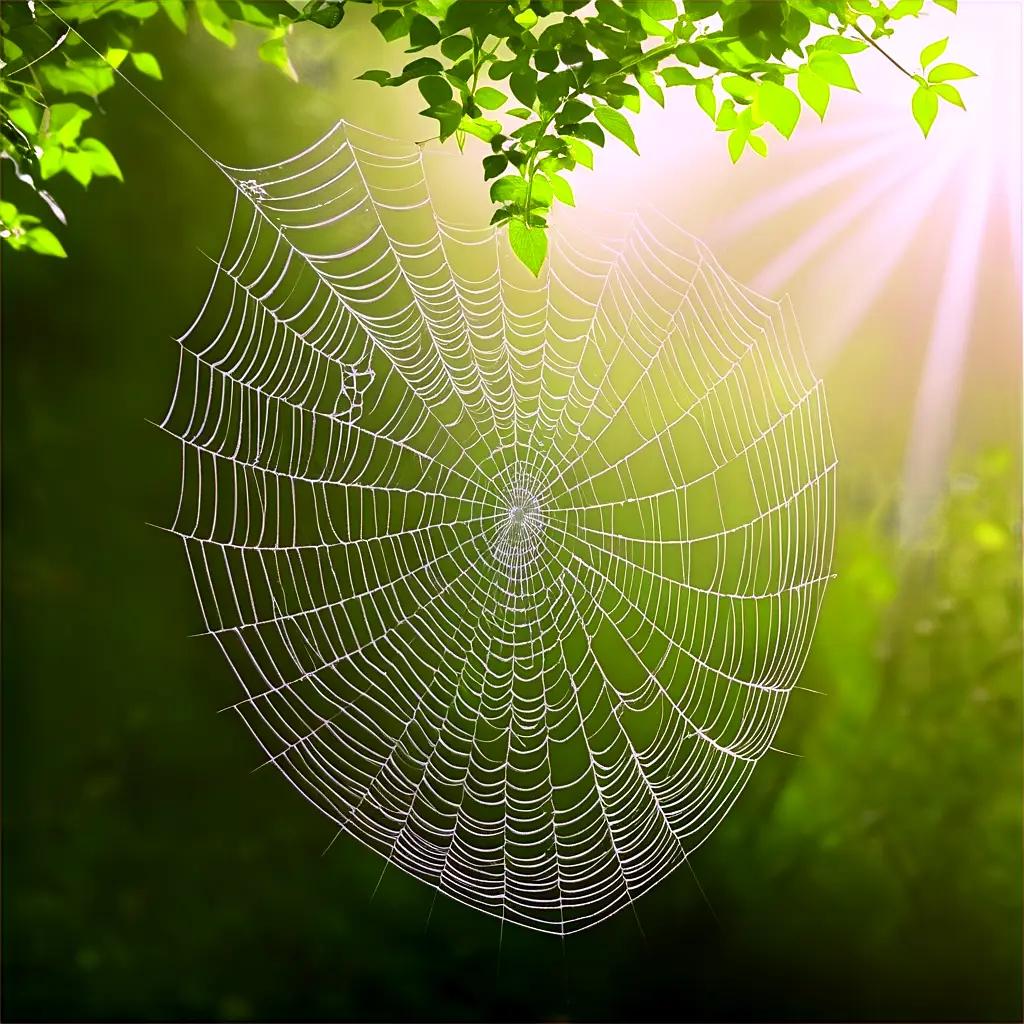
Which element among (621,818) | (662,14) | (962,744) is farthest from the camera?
(962,744)

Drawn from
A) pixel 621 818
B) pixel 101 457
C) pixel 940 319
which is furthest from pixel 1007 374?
pixel 101 457

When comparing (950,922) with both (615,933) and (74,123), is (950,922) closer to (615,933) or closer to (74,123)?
(615,933)

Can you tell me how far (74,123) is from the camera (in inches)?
89.2

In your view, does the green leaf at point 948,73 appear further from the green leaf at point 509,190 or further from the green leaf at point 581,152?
the green leaf at point 509,190

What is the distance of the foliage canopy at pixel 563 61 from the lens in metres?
1.74

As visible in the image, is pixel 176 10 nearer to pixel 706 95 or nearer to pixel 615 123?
pixel 615 123

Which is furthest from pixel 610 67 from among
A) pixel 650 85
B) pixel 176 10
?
pixel 176 10

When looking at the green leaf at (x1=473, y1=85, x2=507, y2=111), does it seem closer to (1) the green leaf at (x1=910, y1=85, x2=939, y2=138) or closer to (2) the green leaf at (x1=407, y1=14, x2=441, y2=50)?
(2) the green leaf at (x1=407, y1=14, x2=441, y2=50)

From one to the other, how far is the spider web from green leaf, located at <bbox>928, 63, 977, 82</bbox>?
0.56 meters

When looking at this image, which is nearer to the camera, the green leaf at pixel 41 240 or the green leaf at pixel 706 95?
the green leaf at pixel 706 95

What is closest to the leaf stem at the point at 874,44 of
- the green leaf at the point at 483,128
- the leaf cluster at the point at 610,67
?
the leaf cluster at the point at 610,67

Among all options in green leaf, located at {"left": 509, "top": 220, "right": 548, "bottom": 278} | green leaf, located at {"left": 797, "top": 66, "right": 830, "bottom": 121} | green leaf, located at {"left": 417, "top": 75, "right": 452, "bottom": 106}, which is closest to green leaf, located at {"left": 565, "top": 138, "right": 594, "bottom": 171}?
green leaf, located at {"left": 509, "top": 220, "right": 548, "bottom": 278}

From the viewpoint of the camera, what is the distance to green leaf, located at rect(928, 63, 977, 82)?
68.2 inches

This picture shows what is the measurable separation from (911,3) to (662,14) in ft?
1.45
